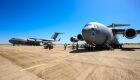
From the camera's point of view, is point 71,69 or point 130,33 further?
point 130,33

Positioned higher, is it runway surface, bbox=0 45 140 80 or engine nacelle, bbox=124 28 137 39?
engine nacelle, bbox=124 28 137 39

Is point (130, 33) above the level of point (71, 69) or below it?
above

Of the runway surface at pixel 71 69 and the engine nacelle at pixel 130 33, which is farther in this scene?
the engine nacelle at pixel 130 33

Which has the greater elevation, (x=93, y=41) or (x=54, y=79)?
(x=93, y=41)

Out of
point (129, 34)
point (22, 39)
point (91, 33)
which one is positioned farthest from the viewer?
point (22, 39)

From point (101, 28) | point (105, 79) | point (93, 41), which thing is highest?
point (101, 28)

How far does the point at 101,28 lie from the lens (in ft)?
67.7

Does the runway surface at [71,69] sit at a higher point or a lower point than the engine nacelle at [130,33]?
lower

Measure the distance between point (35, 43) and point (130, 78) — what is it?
209ft

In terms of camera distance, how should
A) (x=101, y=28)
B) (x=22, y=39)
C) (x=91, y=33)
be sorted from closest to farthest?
(x=91, y=33) < (x=101, y=28) < (x=22, y=39)

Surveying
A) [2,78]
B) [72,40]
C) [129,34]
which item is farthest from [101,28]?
[2,78]

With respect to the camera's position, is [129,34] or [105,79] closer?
[105,79]

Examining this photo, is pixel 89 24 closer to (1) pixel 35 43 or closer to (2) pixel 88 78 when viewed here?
(2) pixel 88 78

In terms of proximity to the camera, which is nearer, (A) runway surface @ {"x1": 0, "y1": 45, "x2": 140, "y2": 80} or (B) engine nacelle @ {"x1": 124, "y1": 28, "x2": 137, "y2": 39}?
(A) runway surface @ {"x1": 0, "y1": 45, "x2": 140, "y2": 80}
